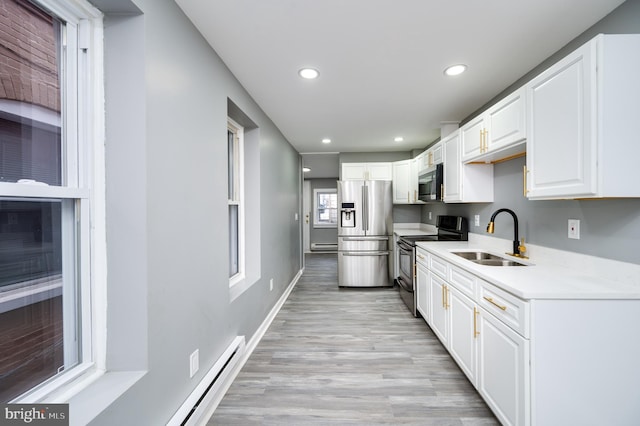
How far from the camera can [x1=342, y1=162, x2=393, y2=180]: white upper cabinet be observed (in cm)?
484

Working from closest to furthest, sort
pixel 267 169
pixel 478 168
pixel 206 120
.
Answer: pixel 206 120 → pixel 478 168 → pixel 267 169

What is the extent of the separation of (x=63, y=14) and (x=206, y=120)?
0.78 meters

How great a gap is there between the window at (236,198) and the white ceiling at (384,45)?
1.61 feet

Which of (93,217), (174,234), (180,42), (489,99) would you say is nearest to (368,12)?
(180,42)

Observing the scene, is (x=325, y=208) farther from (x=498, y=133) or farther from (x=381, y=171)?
(x=498, y=133)

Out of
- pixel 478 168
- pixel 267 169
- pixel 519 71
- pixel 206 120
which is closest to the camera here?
pixel 206 120

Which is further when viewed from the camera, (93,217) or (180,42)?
(180,42)

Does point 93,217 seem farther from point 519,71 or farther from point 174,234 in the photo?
point 519,71

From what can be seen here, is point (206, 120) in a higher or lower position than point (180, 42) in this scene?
lower

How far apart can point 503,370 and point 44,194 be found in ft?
7.47

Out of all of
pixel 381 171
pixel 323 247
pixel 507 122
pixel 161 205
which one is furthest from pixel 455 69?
pixel 323 247

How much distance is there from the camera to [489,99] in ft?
9.02

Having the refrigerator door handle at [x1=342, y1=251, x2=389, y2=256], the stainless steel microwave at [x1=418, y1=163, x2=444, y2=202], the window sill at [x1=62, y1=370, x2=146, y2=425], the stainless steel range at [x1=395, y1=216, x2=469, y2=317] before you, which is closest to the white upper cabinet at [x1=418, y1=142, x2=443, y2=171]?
the stainless steel microwave at [x1=418, y1=163, x2=444, y2=202]

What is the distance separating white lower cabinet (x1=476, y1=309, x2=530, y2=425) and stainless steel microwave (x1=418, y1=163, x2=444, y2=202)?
1855 mm
